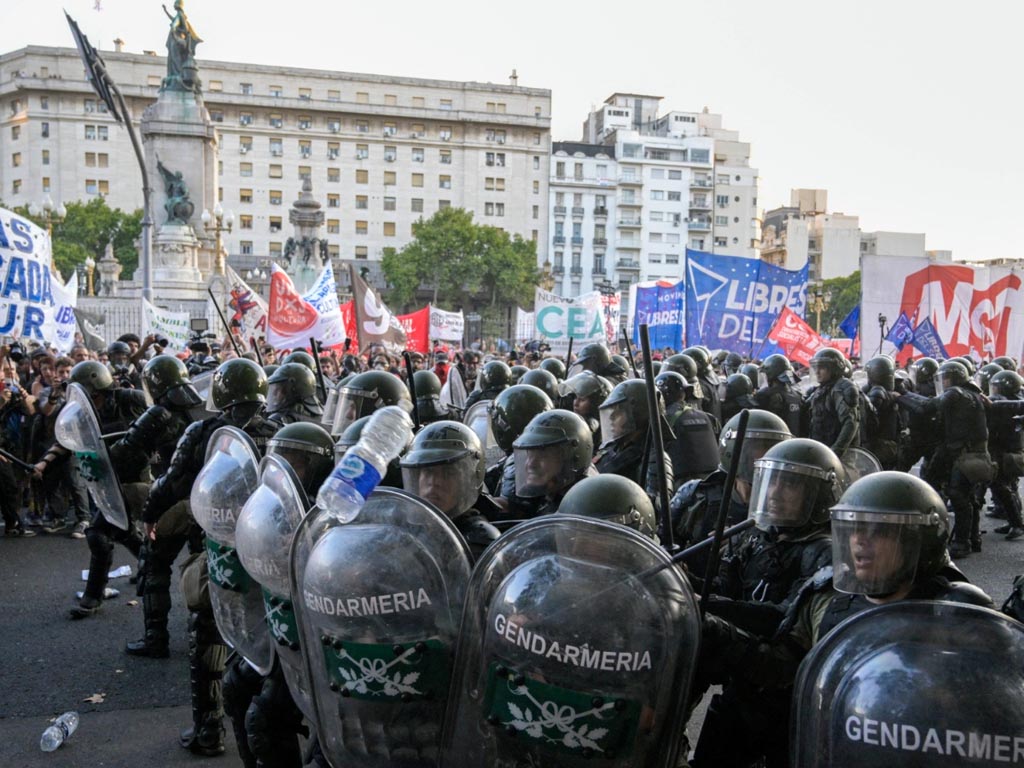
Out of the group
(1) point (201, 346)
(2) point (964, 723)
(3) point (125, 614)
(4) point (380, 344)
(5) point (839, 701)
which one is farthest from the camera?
(4) point (380, 344)

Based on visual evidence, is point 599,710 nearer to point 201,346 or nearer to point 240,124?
point 201,346

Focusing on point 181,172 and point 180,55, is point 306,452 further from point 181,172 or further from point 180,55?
point 180,55

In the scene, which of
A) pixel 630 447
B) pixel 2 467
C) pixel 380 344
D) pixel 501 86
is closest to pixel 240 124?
pixel 501 86

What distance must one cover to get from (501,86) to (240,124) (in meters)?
21.3

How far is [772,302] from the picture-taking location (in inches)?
549

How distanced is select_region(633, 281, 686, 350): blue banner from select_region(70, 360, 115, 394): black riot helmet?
10.5 metres

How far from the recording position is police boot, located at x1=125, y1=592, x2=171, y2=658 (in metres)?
5.80

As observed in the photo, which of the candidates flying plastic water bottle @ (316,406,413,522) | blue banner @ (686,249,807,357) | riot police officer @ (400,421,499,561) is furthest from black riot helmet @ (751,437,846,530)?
blue banner @ (686,249,807,357)

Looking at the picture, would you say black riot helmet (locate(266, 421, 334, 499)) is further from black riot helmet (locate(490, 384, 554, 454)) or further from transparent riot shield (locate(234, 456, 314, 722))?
black riot helmet (locate(490, 384, 554, 454))

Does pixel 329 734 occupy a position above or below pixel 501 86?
below

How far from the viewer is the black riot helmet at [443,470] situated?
3113mm

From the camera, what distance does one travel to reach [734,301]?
13750 millimetres

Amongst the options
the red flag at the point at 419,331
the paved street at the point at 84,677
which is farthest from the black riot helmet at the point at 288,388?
the red flag at the point at 419,331

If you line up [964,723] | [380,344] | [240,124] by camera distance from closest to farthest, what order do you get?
[964,723], [380,344], [240,124]
